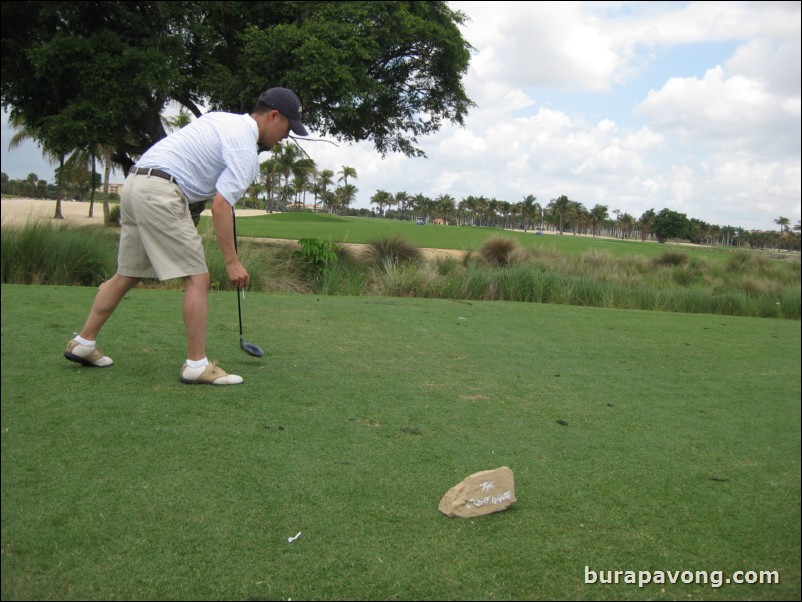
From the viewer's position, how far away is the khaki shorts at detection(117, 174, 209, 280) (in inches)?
123

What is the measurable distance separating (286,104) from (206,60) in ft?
49.5

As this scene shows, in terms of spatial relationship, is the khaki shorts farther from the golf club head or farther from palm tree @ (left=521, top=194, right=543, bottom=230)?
palm tree @ (left=521, top=194, right=543, bottom=230)

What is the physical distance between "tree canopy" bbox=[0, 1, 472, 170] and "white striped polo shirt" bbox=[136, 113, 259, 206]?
9.59 metres

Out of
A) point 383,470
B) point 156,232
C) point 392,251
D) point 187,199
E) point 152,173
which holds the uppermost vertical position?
point 152,173

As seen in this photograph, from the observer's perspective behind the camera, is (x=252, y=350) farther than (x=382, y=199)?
No

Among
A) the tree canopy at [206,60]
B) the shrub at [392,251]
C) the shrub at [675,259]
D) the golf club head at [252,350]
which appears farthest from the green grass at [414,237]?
the golf club head at [252,350]

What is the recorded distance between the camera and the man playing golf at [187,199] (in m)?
3.16

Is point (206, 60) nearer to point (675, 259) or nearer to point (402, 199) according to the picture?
point (675, 259)

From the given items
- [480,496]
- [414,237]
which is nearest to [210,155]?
[480,496]

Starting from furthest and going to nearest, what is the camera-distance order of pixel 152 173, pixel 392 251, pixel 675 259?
1. pixel 392 251
2. pixel 675 259
3. pixel 152 173

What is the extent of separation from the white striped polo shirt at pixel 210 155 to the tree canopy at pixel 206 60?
9590mm

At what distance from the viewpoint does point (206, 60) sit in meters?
16.9

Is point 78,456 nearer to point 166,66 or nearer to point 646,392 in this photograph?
point 646,392

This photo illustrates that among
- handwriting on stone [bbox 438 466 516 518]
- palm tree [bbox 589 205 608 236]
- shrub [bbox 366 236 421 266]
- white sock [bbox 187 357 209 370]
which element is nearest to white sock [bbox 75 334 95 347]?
white sock [bbox 187 357 209 370]
